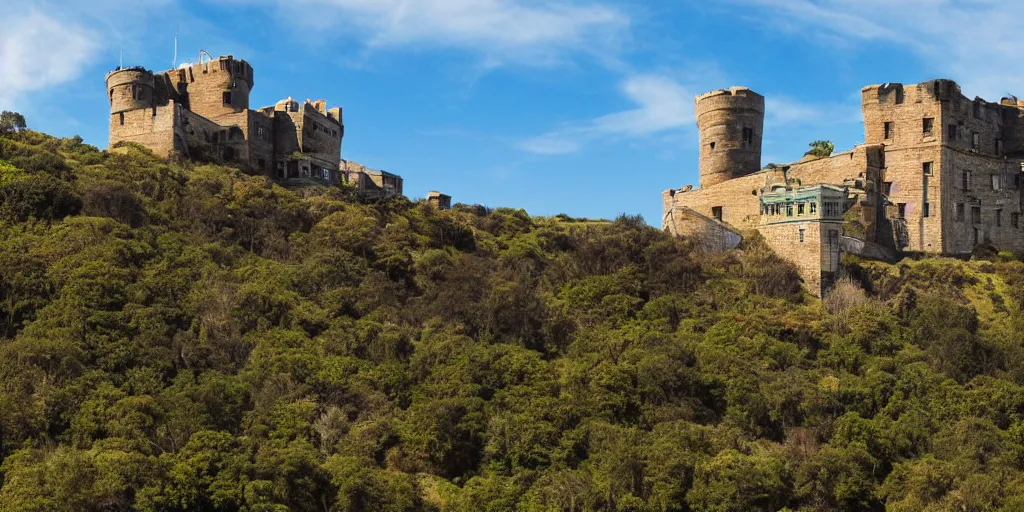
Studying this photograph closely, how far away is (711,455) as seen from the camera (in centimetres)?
4312

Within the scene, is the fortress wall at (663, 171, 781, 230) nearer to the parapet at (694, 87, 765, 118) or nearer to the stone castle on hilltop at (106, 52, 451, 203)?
the parapet at (694, 87, 765, 118)

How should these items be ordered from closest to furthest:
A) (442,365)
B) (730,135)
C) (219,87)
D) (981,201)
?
(442,365)
(981,201)
(730,135)
(219,87)

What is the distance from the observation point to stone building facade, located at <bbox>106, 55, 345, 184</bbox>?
6141 cm

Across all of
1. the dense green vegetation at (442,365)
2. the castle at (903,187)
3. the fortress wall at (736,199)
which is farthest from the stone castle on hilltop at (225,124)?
the castle at (903,187)

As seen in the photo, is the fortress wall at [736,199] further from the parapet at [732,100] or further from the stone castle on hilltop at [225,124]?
the stone castle on hilltop at [225,124]

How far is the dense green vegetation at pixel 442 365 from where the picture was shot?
40188mm

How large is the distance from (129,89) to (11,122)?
300 inches

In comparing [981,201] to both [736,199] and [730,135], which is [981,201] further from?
[730,135]

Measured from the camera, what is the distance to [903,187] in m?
58.4

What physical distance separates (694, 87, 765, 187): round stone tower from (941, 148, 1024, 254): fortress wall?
9.96m

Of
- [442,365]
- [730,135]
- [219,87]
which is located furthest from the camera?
[219,87]

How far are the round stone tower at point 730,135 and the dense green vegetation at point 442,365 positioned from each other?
6685 mm

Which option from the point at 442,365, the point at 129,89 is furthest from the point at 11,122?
the point at 442,365

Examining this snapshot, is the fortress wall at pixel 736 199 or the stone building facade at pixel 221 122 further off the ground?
the stone building facade at pixel 221 122
